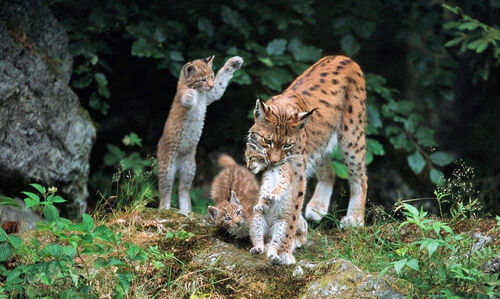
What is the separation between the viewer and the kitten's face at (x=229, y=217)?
6016 mm

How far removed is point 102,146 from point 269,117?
408 cm

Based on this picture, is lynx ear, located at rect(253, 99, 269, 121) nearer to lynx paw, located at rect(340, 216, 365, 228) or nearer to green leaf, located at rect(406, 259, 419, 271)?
lynx paw, located at rect(340, 216, 365, 228)

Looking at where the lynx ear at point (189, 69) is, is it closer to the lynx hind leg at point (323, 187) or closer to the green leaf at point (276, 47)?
the green leaf at point (276, 47)

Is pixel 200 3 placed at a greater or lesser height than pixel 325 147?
greater

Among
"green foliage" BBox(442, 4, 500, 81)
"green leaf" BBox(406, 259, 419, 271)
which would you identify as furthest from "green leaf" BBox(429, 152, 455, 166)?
"green leaf" BBox(406, 259, 419, 271)

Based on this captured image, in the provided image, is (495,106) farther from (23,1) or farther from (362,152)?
(23,1)

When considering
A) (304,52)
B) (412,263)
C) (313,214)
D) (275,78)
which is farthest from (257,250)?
(304,52)

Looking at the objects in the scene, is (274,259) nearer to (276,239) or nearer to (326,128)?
Result: (276,239)

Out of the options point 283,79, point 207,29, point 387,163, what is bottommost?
point 387,163

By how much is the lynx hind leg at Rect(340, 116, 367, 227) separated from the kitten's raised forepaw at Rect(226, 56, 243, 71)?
4.20 ft

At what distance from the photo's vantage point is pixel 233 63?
23.5 feet

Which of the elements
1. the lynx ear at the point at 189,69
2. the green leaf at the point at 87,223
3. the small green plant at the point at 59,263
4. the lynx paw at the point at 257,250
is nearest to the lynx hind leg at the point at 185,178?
the lynx ear at the point at 189,69

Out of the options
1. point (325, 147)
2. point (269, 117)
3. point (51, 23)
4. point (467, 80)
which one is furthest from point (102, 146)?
point (467, 80)

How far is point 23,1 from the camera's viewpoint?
7188mm
